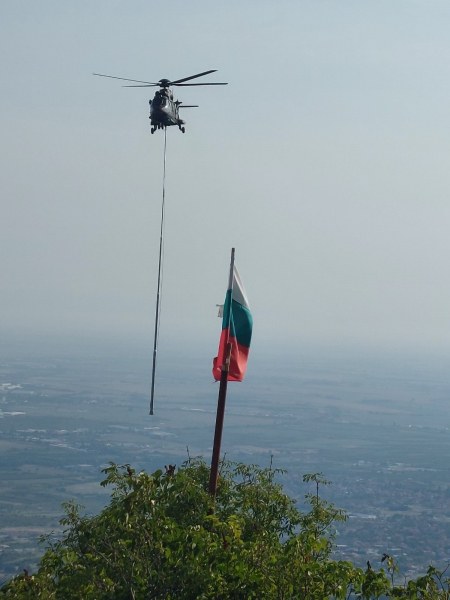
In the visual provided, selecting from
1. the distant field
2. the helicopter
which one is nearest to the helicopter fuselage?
the helicopter

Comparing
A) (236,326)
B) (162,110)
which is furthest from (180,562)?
(162,110)

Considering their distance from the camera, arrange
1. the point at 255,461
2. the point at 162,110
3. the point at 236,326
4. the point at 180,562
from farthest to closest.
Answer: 1. the point at 255,461
2. the point at 162,110
3. the point at 236,326
4. the point at 180,562

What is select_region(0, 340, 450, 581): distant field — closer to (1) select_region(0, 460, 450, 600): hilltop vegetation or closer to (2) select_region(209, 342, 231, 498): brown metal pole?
(2) select_region(209, 342, 231, 498): brown metal pole

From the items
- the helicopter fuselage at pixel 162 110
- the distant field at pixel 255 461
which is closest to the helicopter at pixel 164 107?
the helicopter fuselage at pixel 162 110

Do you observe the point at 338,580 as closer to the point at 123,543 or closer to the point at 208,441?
the point at 123,543

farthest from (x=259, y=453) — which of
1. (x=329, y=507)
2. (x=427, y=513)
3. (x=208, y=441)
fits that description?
(x=329, y=507)

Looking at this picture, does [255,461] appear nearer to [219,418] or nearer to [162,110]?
[162,110]

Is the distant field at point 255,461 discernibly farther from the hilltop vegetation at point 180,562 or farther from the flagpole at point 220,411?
the hilltop vegetation at point 180,562
